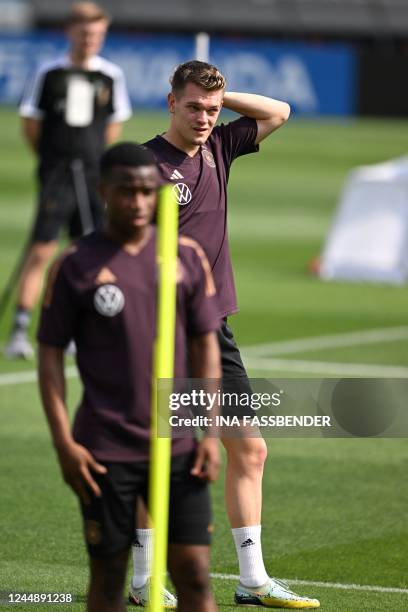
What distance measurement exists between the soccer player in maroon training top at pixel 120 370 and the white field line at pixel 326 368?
7579 mm

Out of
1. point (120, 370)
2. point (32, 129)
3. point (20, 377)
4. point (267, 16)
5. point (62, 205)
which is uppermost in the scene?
point (267, 16)

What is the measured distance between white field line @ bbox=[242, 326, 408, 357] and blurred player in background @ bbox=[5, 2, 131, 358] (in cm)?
199

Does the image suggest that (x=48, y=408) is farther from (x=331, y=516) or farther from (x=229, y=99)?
(x=331, y=516)

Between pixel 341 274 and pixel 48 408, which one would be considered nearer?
pixel 48 408

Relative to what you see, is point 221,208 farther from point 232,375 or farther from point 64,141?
point 64,141

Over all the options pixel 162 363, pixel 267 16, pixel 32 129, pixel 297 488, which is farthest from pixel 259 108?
pixel 267 16

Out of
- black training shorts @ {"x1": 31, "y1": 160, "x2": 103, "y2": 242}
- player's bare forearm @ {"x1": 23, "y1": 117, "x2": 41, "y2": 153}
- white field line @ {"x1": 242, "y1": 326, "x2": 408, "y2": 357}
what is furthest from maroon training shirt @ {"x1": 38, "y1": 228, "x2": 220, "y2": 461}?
player's bare forearm @ {"x1": 23, "y1": 117, "x2": 41, "y2": 153}

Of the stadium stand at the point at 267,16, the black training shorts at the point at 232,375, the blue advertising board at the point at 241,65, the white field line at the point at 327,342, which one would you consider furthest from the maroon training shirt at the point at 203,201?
the stadium stand at the point at 267,16

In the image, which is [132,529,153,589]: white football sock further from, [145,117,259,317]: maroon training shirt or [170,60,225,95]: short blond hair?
[170,60,225,95]: short blond hair

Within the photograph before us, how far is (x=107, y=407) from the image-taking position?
522 centimetres

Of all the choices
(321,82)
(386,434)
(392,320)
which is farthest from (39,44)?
(386,434)

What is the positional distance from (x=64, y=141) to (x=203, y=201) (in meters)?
7.29

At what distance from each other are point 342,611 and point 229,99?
94.2 inches

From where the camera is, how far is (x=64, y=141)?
45.7ft
